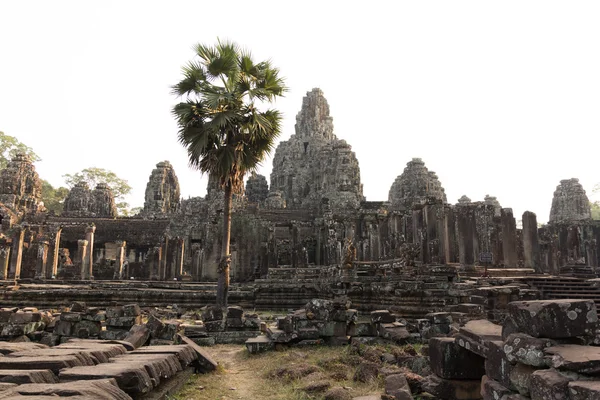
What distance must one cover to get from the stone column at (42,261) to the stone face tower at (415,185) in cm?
2441

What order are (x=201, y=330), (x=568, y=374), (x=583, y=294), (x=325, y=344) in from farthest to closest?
(x=583, y=294) < (x=201, y=330) < (x=325, y=344) < (x=568, y=374)

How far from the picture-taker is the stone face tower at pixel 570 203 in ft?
113

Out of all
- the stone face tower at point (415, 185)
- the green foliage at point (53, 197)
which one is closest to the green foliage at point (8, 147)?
the green foliage at point (53, 197)

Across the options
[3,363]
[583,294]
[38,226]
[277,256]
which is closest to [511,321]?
[3,363]

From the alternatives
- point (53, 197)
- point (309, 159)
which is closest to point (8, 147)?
point (53, 197)

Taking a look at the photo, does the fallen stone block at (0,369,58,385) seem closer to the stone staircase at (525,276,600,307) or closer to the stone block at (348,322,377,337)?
the stone block at (348,322,377,337)

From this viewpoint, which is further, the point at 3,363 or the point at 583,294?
the point at 583,294

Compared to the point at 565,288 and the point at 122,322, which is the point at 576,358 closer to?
the point at 122,322

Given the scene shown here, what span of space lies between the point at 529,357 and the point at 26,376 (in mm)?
3996

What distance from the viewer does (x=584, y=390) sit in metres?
2.74

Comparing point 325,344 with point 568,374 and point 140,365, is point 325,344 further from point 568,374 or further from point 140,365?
point 568,374

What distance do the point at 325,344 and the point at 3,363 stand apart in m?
5.20

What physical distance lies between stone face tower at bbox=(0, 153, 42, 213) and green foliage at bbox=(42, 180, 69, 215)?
15861 mm

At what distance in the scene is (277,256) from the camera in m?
29.4
